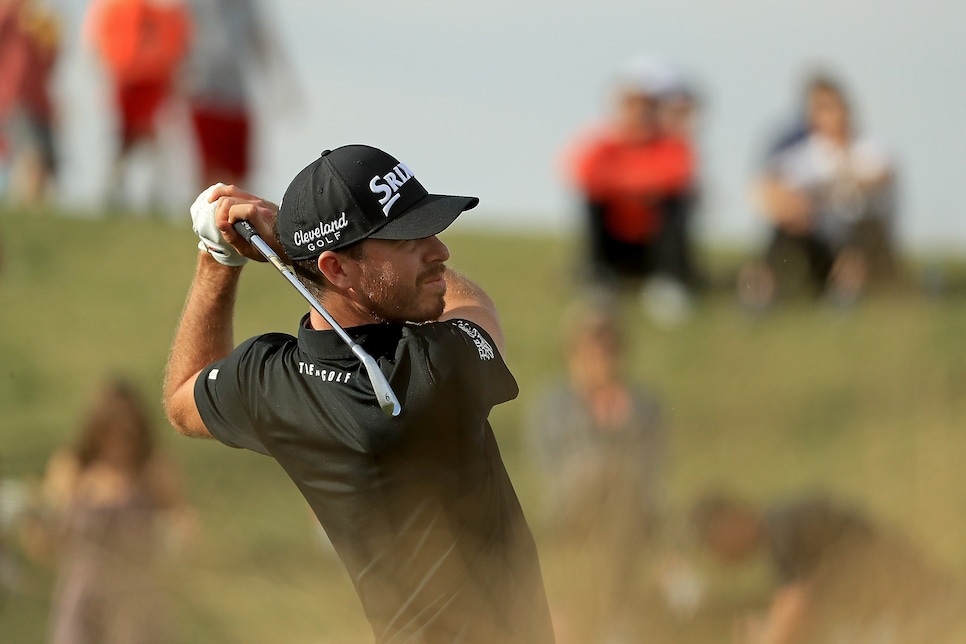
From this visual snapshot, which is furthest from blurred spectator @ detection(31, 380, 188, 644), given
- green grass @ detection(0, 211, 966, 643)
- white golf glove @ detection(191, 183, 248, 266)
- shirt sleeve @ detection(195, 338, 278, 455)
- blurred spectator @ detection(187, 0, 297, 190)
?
blurred spectator @ detection(187, 0, 297, 190)

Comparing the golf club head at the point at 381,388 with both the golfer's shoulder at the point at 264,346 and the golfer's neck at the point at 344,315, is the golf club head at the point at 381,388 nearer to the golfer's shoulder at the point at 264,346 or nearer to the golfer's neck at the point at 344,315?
the golfer's neck at the point at 344,315

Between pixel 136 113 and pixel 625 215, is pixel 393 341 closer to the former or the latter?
pixel 625 215

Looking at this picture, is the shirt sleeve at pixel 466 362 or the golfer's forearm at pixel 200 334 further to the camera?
the golfer's forearm at pixel 200 334

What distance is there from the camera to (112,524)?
700cm

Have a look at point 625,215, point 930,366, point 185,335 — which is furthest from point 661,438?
point 185,335

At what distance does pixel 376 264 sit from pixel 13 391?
330 inches

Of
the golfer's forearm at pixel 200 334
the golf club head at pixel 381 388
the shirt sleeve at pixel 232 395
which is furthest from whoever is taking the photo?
the golfer's forearm at pixel 200 334

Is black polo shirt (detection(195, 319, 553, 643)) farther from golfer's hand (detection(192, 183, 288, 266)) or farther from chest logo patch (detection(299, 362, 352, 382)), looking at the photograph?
golfer's hand (detection(192, 183, 288, 266))

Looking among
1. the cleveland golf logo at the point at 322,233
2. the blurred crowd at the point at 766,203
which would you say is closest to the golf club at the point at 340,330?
the cleveland golf logo at the point at 322,233

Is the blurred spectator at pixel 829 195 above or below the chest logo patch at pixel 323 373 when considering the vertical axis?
below

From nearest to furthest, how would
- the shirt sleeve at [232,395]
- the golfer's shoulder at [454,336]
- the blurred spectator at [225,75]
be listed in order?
the golfer's shoulder at [454,336], the shirt sleeve at [232,395], the blurred spectator at [225,75]

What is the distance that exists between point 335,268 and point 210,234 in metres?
0.37

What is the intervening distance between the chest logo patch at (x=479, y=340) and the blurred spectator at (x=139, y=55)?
8.68m

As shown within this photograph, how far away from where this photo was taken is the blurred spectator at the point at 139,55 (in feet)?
37.1
